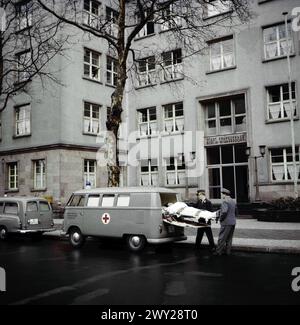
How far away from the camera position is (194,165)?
25250mm

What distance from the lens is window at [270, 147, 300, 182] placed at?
2198 centimetres

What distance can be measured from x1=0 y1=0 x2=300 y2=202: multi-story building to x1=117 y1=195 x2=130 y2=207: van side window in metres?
12.1

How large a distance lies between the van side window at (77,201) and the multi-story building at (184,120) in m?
10.8

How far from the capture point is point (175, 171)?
86.0ft

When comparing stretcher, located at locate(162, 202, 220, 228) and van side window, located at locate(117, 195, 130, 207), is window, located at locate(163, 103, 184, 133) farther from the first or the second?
stretcher, located at locate(162, 202, 220, 228)

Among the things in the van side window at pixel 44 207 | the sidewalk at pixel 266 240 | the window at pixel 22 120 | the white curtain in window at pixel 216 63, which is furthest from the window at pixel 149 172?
the van side window at pixel 44 207

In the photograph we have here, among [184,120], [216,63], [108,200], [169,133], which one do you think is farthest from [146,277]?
[216,63]

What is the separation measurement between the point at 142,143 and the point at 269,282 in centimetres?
2143

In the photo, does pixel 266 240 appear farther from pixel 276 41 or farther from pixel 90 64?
pixel 90 64

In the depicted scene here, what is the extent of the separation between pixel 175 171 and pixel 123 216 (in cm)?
1482

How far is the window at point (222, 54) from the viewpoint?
81.0 feet

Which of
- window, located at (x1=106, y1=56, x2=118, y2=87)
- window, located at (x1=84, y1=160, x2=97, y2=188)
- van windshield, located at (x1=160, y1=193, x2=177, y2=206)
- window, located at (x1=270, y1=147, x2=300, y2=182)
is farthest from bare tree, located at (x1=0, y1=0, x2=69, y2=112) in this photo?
window, located at (x1=270, y1=147, x2=300, y2=182)

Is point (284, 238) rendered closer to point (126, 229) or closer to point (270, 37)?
point (126, 229)
